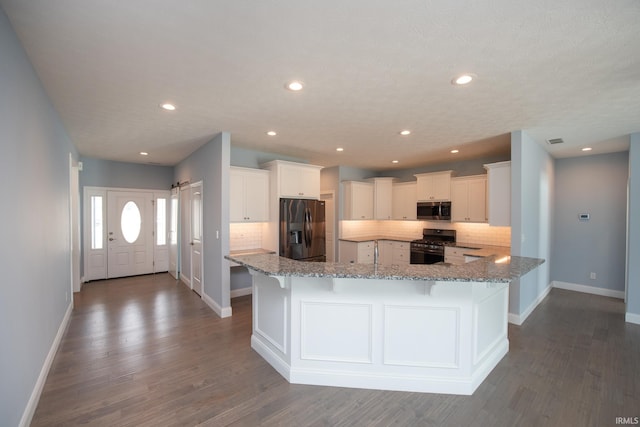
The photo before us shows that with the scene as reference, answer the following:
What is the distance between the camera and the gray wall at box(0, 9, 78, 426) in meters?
1.73

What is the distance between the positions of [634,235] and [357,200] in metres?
4.50

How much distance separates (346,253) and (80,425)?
17.1 feet

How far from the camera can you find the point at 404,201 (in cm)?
677

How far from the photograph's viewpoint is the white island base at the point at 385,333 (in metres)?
2.41

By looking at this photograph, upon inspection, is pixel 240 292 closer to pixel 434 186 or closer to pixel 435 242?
pixel 435 242

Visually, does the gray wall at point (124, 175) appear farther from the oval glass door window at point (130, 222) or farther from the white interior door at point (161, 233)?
the oval glass door window at point (130, 222)

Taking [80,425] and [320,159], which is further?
[320,159]

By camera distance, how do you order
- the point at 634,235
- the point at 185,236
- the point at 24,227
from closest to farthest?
the point at 24,227 < the point at 634,235 < the point at 185,236

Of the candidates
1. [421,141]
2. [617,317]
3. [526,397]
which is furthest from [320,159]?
[617,317]

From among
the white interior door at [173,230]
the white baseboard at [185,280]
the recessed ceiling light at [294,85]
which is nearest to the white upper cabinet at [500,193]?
the recessed ceiling light at [294,85]

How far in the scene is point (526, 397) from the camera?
2371 mm

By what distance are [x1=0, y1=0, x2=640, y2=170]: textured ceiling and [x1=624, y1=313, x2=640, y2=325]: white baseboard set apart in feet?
8.34

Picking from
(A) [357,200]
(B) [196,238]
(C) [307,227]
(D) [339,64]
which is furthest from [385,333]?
(A) [357,200]

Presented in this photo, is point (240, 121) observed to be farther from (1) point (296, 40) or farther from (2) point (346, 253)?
(2) point (346, 253)
